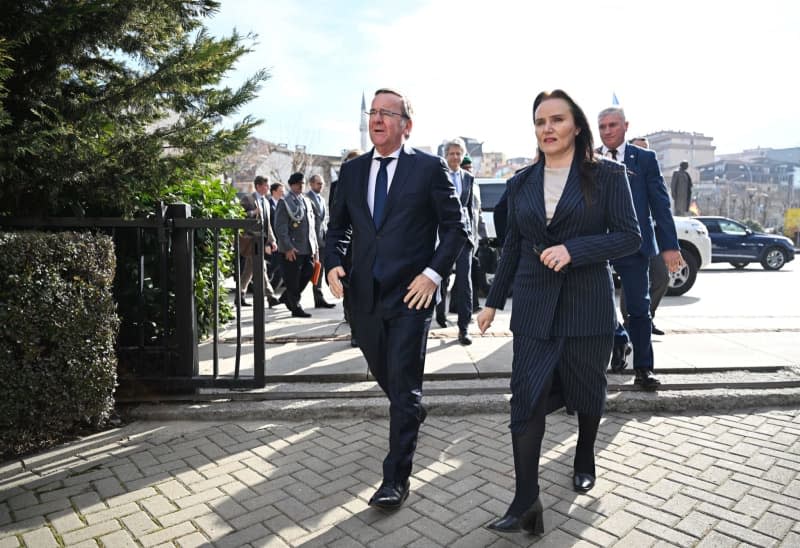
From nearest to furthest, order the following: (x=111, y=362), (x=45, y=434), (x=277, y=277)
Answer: (x=45, y=434) < (x=111, y=362) < (x=277, y=277)

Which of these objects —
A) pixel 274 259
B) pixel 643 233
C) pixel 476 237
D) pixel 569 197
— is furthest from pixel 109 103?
pixel 274 259

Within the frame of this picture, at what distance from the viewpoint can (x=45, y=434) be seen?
345cm

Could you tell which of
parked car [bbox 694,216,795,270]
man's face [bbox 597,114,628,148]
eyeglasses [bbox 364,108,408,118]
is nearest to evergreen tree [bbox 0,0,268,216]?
eyeglasses [bbox 364,108,408,118]

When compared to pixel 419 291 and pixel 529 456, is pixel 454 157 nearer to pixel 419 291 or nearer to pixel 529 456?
pixel 419 291

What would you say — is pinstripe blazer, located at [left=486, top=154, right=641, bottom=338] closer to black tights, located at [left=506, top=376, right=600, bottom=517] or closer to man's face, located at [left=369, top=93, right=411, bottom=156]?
black tights, located at [left=506, top=376, right=600, bottom=517]

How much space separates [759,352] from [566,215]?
410 centimetres

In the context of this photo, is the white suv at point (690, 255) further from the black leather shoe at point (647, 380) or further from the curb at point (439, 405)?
the black leather shoe at point (647, 380)

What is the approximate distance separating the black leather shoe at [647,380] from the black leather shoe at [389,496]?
2.42 metres

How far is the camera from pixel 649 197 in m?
4.43

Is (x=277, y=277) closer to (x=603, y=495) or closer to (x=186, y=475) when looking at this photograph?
(x=186, y=475)

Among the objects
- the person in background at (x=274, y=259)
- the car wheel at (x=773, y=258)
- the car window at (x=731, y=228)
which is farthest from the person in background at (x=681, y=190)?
the person in background at (x=274, y=259)

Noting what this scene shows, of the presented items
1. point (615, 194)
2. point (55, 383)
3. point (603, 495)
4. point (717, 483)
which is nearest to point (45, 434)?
point (55, 383)

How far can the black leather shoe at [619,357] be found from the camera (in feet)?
15.5

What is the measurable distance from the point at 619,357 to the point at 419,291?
270 cm
